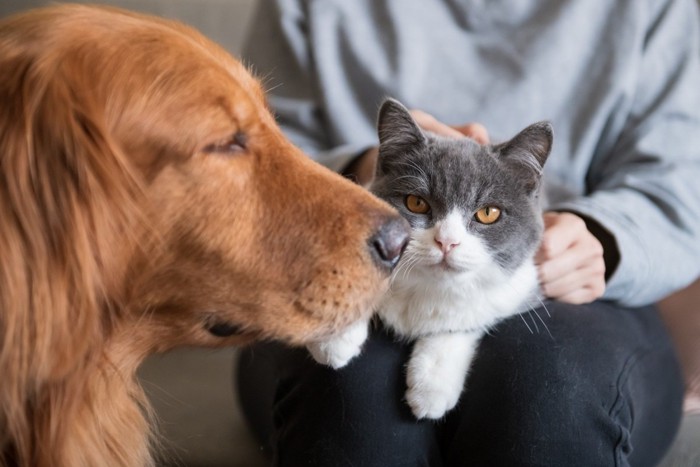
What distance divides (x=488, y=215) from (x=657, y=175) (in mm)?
360

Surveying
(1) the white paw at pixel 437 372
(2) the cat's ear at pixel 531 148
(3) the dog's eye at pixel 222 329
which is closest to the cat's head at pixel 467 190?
(2) the cat's ear at pixel 531 148

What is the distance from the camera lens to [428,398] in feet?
3.45

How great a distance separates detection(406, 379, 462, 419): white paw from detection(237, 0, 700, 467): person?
1.0 inches

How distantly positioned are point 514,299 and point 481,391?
0.58 ft

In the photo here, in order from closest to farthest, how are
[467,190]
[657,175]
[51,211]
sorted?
[51,211] < [467,190] < [657,175]

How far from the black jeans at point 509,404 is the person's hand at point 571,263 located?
0.13 ft

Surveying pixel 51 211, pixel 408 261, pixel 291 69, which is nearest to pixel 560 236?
pixel 408 261

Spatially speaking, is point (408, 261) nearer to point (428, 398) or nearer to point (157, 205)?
point (428, 398)

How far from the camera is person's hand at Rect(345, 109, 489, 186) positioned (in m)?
1.33

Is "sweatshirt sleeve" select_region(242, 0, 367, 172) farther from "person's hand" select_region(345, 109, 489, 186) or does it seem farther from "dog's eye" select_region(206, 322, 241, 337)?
"dog's eye" select_region(206, 322, 241, 337)

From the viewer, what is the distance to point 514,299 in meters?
1.19

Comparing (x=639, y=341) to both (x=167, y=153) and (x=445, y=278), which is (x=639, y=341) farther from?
(x=167, y=153)

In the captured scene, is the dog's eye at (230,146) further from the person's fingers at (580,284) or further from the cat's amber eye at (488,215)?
the person's fingers at (580,284)

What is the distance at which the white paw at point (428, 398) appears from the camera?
105 cm
